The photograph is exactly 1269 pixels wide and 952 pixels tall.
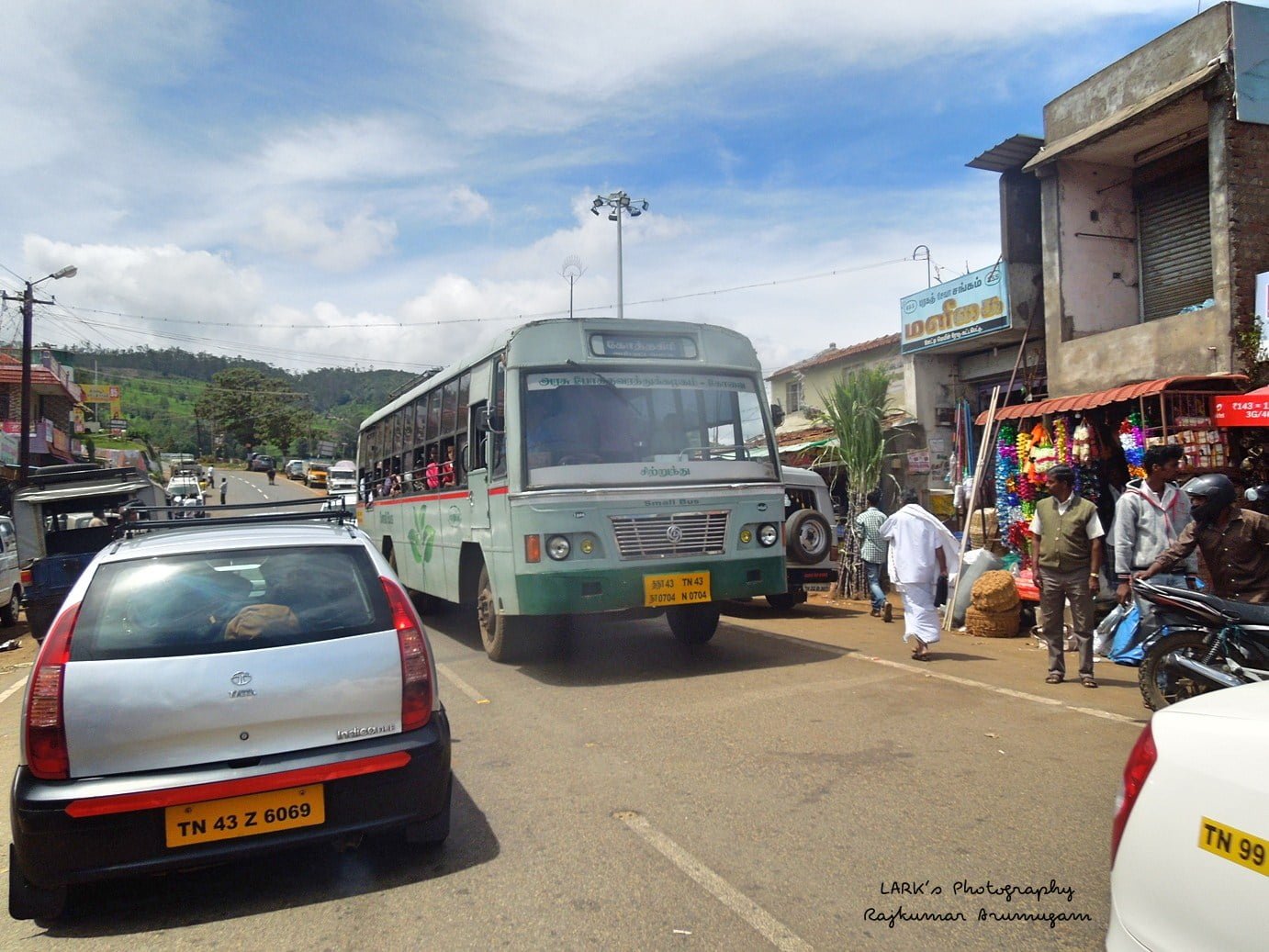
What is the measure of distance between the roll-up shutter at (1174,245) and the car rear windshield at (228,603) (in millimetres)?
12299

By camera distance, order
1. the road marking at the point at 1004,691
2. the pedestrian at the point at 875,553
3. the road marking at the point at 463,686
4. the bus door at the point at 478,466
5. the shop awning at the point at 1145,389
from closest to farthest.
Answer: the road marking at the point at 1004,691
the road marking at the point at 463,686
the bus door at the point at 478,466
the shop awning at the point at 1145,389
the pedestrian at the point at 875,553

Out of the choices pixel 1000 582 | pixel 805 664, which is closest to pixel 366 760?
pixel 805 664

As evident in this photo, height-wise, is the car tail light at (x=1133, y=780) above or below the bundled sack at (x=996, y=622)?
above

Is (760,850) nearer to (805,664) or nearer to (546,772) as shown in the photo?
(546,772)

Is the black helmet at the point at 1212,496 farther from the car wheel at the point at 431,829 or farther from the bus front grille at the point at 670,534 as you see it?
the car wheel at the point at 431,829

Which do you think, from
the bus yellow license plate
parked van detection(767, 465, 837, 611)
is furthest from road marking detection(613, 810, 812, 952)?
parked van detection(767, 465, 837, 611)

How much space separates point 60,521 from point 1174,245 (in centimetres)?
2040

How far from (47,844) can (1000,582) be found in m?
10.0

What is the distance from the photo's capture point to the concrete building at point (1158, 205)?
36.1 ft

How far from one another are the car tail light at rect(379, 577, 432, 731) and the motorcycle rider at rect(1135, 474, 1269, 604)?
18.8ft

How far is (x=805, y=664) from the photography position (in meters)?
8.51

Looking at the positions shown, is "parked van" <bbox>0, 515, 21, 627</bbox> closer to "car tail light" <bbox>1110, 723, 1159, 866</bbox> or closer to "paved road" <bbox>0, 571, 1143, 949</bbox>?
"paved road" <bbox>0, 571, 1143, 949</bbox>

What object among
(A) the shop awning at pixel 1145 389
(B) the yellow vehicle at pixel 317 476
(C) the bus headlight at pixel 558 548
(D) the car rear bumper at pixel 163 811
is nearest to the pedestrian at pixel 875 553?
(A) the shop awning at pixel 1145 389

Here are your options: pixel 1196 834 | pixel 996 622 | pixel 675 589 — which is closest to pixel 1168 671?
pixel 675 589
